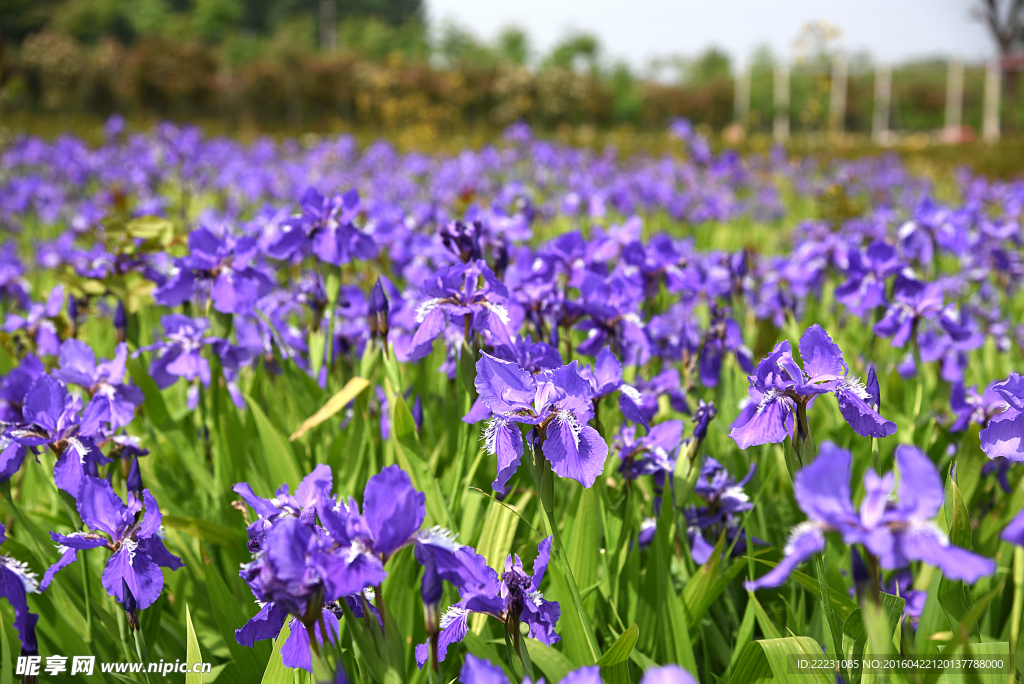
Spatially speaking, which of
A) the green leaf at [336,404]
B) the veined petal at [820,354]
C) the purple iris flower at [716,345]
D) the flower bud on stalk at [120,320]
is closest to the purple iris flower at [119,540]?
the green leaf at [336,404]

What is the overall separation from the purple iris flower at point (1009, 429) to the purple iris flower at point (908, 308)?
1.05m

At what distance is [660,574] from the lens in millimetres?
1546

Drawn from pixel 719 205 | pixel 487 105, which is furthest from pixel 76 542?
pixel 487 105

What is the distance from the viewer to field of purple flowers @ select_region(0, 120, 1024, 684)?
37.5 inches

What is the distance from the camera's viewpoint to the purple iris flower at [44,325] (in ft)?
7.61

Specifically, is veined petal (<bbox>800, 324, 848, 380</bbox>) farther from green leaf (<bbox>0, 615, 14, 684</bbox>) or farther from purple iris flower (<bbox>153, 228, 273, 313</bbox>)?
purple iris flower (<bbox>153, 228, 273, 313</bbox>)

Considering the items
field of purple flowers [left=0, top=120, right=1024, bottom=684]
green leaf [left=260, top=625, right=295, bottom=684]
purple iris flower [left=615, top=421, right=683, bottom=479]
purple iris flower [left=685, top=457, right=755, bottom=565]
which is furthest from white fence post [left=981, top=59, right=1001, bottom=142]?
green leaf [left=260, top=625, right=295, bottom=684]

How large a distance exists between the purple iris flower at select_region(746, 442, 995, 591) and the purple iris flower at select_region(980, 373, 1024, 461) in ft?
1.40

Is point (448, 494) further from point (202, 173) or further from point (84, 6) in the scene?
point (84, 6)

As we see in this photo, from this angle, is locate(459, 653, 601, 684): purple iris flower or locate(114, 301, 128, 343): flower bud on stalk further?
locate(114, 301, 128, 343): flower bud on stalk

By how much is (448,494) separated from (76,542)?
904 mm

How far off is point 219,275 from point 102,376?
0.42m

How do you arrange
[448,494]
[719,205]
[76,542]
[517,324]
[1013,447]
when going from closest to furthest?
[1013,447] → [76,542] → [517,324] → [448,494] → [719,205]

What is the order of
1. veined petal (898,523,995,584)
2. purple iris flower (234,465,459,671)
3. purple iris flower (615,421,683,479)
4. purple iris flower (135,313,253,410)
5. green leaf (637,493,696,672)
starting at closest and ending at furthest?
veined petal (898,523,995,584), purple iris flower (234,465,459,671), green leaf (637,493,696,672), purple iris flower (615,421,683,479), purple iris flower (135,313,253,410)
